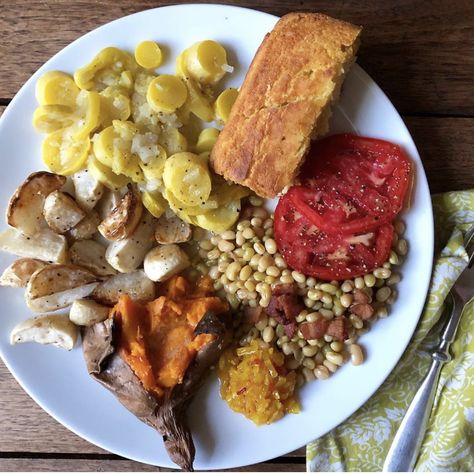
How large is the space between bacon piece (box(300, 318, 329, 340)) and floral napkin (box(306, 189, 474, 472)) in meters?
0.40

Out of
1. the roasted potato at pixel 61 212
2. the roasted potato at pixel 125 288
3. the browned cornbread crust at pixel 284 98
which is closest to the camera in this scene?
the browned cornbread crust at pixel 284 98

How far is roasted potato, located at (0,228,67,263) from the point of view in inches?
97.3

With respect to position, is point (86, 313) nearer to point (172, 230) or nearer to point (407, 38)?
point (172, 230)

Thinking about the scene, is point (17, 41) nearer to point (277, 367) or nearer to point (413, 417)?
point (277, 367)

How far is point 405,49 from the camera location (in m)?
2.61

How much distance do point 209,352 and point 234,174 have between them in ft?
2.29

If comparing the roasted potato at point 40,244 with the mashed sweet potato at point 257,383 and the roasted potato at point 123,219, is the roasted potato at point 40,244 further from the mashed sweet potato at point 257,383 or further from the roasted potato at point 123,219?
the mashed sweet potato at point 257,383

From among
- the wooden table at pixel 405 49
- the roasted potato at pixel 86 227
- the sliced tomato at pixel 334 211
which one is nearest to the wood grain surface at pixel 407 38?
the wooden table at pixel 405 49

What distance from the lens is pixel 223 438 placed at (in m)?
2.56

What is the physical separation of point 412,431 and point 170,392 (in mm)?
1007

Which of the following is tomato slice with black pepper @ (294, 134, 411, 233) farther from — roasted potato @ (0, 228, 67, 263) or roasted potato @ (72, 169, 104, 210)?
roasted potato @ (0, 228, 67, 263)

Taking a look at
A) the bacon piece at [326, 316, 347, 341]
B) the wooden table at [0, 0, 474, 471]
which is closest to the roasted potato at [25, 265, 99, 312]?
the wooden table at [0, 0, 474, 471]

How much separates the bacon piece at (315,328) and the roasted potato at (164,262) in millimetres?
550

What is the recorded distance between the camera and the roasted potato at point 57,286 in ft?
7.98
